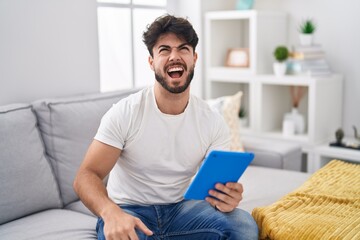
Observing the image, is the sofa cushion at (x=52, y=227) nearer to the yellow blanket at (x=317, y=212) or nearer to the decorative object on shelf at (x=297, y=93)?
the yellow blanket at (x=317, y=212)

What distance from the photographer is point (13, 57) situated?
2.37m

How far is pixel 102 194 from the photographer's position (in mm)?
1656

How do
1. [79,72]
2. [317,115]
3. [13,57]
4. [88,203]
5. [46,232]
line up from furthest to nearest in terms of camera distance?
1. [317,115]
2. [79,72]
3. [13,57]
4. [46,232]
5. [88,203]

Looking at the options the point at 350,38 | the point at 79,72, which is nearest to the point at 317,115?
the point at 350,38

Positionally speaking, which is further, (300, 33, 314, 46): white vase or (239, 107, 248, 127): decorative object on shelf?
(239, 107, 248, 127): decorative object on shelf

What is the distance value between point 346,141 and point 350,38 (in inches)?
27.1

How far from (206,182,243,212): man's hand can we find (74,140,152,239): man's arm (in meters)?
0.30

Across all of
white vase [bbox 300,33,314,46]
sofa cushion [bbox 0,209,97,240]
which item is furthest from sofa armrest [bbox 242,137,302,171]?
sofa cushion [bbox 0,209,97,240]

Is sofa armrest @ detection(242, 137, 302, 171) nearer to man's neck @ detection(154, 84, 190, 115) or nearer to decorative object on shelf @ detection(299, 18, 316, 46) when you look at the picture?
decorative object on shelf @ detection(299, 18, 316, 46)

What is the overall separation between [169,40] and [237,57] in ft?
5.93

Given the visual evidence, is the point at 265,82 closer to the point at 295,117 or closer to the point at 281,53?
the point at 281,53

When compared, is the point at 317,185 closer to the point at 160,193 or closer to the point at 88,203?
the point at 160,193

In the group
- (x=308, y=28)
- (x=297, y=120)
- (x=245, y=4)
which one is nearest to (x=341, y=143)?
(x=297, y=120)

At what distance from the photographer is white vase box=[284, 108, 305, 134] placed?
345 cm
